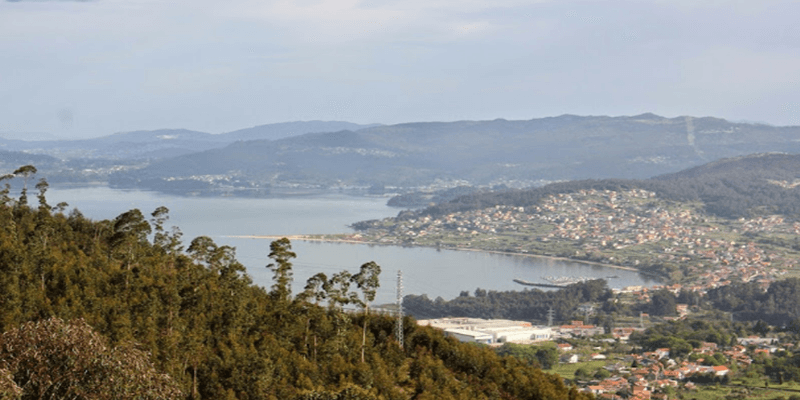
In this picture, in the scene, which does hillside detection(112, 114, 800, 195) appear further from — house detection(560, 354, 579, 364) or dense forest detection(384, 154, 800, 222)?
house detection(560, 354, 579, 364)

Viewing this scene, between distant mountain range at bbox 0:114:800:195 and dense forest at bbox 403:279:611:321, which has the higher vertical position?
distant mountain range at bbox 0:114:800:195

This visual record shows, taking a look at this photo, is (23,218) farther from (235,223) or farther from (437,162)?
(437,162)

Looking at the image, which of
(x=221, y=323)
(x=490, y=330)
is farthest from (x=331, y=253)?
(x=221, y=323)

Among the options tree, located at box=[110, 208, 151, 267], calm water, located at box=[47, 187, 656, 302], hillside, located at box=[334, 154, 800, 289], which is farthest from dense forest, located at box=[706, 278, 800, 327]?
tree, located at box=[110, 208, 151, 267]

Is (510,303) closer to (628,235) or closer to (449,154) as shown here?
(628,235)

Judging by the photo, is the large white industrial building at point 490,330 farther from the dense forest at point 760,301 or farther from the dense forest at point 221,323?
the dense forest at point 760,301

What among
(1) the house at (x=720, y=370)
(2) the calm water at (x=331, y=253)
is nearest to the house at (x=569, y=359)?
(1) the house at (x=720, y=370)

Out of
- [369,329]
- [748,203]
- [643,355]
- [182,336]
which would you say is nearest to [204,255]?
[369,329]

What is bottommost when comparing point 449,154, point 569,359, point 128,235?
point 569,359
